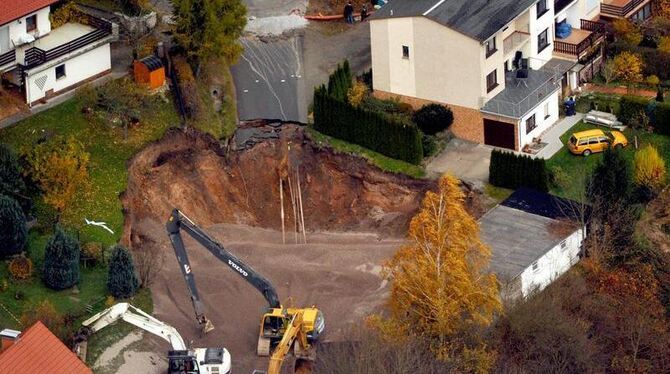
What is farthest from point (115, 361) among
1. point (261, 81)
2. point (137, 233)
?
point (261, 81)

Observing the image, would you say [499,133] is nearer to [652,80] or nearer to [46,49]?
[652,80]

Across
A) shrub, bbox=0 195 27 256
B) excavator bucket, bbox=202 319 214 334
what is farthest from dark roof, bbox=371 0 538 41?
shrub, bbox=0 195 27 256

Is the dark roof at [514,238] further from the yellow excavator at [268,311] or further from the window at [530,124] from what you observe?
the yellow excavator at [268,311]

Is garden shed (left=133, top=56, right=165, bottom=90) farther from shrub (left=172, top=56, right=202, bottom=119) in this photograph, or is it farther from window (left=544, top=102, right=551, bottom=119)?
window (left=544, top=102, right=551, bottom=119)

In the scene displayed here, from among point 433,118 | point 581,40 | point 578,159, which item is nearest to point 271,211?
point 433,118

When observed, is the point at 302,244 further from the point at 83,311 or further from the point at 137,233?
the point at 83,311
